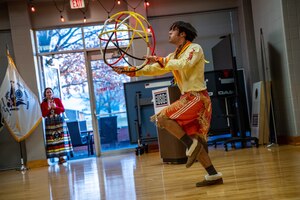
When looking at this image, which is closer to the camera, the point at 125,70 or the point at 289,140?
the point at 125,70

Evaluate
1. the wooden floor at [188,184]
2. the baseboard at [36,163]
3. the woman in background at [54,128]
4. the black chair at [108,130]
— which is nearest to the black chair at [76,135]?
the black chair at [108,130]

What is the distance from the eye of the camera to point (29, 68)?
26.9ft

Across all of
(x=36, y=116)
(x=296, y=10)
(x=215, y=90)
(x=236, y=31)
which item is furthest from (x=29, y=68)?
(x=296, y=10)

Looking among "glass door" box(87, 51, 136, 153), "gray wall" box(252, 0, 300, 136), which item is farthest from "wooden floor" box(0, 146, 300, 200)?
"glass door" box(87, 51, 136, 153)

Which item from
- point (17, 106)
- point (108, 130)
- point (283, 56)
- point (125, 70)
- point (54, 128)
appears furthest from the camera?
point (108, 130)

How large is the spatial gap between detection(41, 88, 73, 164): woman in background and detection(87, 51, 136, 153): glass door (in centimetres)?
83

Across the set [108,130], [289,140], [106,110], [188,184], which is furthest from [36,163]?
[188,184]

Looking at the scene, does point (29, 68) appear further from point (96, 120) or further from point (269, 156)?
point (269, 156)

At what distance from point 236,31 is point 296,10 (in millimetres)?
2747

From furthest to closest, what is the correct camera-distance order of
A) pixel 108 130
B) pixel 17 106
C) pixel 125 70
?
pixel 108 130
pixel 17 106
pixel 125 70

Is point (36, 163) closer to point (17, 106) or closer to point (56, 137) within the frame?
point (56, 137)

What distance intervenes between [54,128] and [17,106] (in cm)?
81

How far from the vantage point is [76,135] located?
8812 mm

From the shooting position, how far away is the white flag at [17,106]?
788 centimetres
